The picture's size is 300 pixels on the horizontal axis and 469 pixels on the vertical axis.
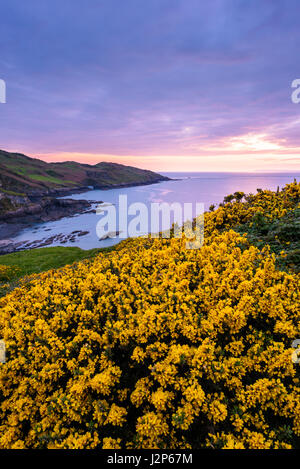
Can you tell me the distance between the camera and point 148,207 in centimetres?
14062

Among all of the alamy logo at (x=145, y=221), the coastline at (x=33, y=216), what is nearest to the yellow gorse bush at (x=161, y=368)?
the alamy logo at (x=145, y=221)

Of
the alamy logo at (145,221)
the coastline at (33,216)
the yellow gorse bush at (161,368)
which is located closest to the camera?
the yellow gorse bush at (161,368)

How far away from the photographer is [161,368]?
13.3 ft

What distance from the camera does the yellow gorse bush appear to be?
12.2 feet

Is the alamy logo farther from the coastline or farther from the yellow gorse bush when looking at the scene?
the coastline

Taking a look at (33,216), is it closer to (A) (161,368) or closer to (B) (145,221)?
(B) (145,221)

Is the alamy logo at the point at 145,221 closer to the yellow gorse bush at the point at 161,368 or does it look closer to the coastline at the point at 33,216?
the yellow gorse bush at the point at 161,368

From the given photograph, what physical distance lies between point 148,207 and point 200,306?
137m

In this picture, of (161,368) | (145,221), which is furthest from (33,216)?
(161,368)

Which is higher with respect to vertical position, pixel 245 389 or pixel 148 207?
pixel 148 207

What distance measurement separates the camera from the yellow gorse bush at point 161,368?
3732 millimetres

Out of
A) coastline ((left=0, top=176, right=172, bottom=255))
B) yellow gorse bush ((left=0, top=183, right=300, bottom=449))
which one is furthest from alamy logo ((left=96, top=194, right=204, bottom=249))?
coastline ((left=0, top=176, right=172, bottom=255))
